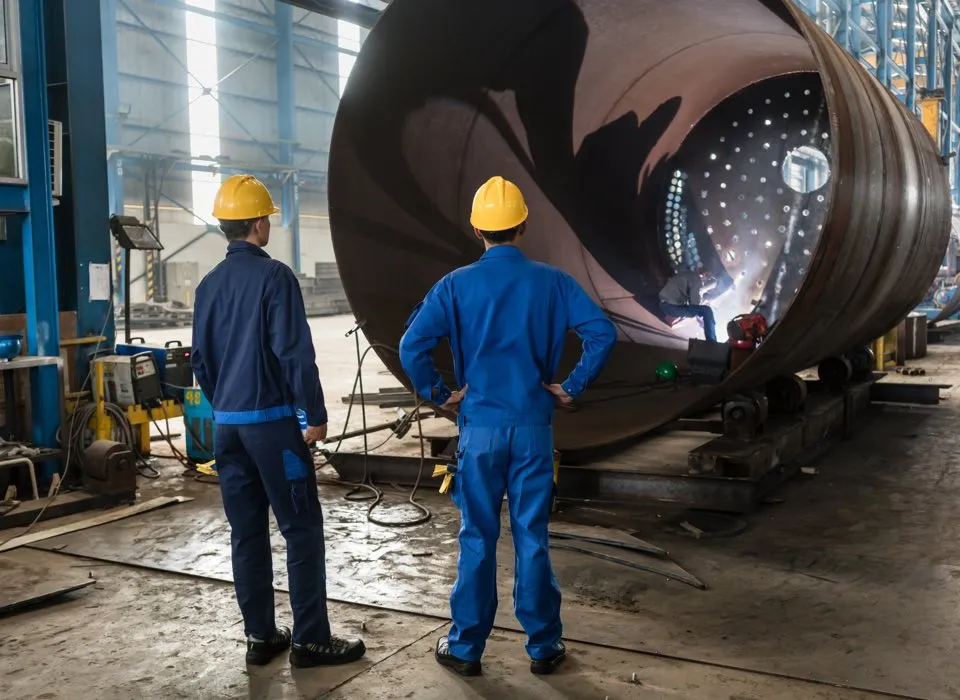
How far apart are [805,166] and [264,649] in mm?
5137

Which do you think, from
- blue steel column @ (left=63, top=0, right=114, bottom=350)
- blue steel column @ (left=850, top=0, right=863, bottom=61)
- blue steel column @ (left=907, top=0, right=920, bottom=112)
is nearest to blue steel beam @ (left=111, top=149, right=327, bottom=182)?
blue steel column @ (left=850, top=0, right=863, bottom=61)

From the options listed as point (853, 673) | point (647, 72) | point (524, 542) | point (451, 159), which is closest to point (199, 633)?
point (524, 542)

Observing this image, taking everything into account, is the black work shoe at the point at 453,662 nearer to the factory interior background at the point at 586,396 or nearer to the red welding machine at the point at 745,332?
the factory interior background at the point at 586,396

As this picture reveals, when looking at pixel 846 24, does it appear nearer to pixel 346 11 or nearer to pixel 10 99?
pixel 346 11

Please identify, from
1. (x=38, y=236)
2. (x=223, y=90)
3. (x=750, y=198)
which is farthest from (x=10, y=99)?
(x=223, y=90)

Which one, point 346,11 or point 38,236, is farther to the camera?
point 346,11

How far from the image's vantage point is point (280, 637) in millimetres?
2666

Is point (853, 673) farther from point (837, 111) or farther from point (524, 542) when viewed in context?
point (837, 111)

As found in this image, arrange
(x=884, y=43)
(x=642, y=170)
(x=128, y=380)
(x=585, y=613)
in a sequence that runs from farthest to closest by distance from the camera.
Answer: (x=884, y=43)
(x=642, y=170)
(x=128, y=380)
(x=585, y=613)

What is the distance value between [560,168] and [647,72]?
726 millimetres

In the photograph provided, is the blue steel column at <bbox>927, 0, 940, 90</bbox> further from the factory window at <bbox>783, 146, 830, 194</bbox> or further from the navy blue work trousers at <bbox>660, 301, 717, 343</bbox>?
the navy blue work trousers at <bbox>660, 301, 717, 343</bbox>

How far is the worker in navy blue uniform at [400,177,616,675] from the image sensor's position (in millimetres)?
2457

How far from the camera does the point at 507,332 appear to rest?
2498 mm

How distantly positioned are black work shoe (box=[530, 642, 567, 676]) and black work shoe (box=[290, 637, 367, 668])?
0.48 meters
